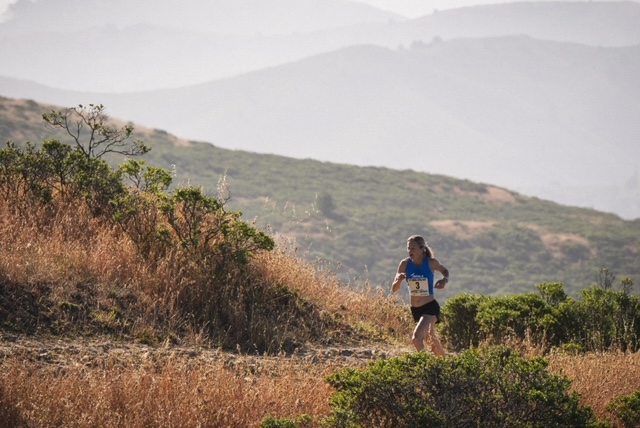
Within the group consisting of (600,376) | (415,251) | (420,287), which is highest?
(415,251)

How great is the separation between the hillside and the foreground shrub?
70.4m

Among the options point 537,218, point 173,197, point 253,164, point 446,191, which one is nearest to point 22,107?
point 253,164

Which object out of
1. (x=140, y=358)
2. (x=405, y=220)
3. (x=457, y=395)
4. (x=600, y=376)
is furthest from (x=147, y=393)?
(x=405, y=220)

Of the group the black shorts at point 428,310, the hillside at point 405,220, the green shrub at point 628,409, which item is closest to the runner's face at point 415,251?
the black shorts at point 428,310

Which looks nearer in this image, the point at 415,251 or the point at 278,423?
the point at 278,423

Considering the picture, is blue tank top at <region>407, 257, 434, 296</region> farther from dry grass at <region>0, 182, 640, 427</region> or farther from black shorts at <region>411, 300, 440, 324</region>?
dry grass at <region>0, 182, 640, 427</region>

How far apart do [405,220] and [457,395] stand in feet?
298

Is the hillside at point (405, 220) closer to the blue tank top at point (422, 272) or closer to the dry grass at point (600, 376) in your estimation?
the dry grass at point (600, 376)

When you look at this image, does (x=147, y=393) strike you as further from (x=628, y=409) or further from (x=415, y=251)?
(x=628, y=409)

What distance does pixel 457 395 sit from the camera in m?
6.17

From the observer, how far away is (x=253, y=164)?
107 metres

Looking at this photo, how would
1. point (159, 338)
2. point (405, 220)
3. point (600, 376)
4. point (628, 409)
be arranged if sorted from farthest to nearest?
point (405, 220) < point (159, 338) < point (600, 376) < point (628, 409)

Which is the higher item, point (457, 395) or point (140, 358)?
point (457, 395)

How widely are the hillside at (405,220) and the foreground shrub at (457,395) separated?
7044 centimetres
